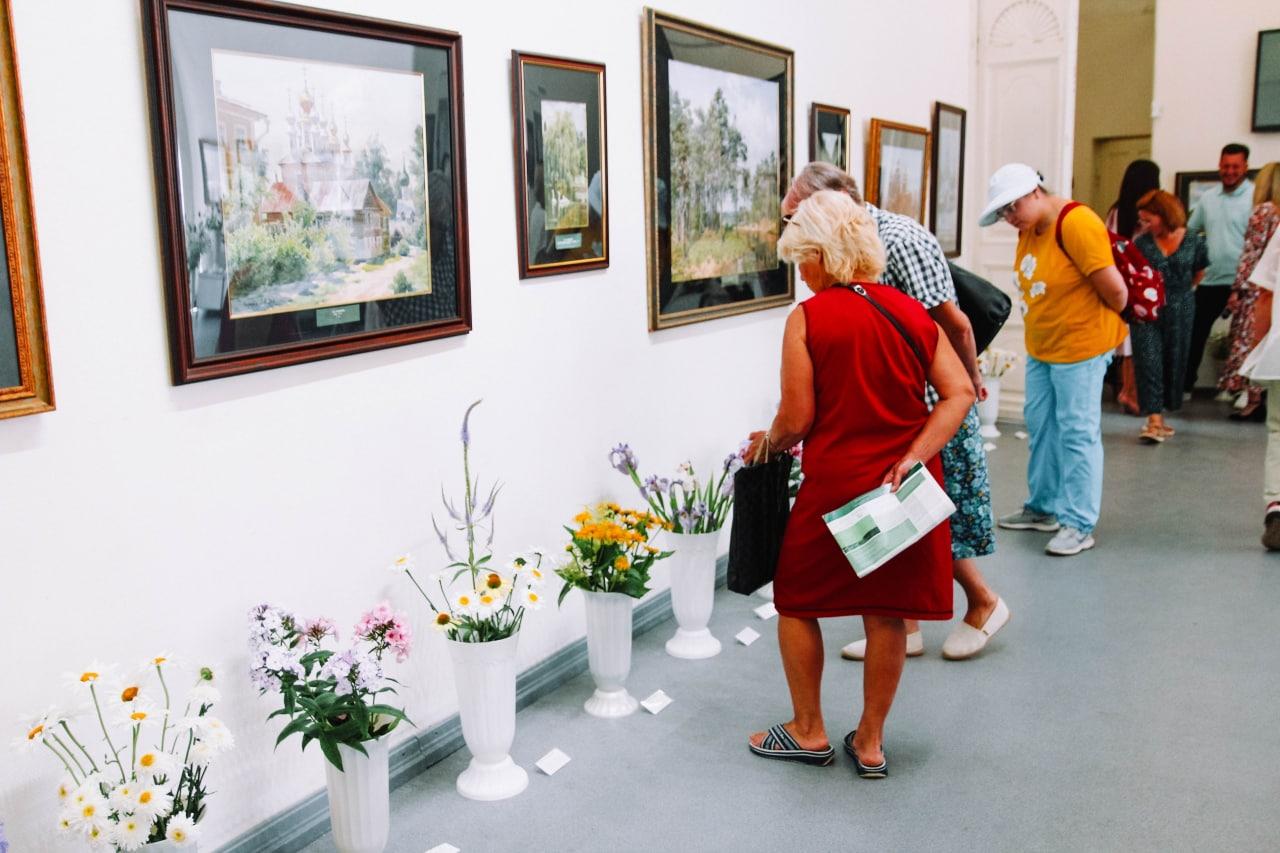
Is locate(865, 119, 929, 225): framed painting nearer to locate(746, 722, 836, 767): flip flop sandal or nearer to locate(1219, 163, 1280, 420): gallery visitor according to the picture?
locate(1219, 163, 1280, 420): gallery visitor

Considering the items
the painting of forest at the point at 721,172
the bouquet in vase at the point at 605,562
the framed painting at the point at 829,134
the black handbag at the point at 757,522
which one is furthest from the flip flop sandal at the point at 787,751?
the framed painting at the point at 829,134

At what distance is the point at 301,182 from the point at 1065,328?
3.35 meters

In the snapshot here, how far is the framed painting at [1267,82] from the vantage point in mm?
8516

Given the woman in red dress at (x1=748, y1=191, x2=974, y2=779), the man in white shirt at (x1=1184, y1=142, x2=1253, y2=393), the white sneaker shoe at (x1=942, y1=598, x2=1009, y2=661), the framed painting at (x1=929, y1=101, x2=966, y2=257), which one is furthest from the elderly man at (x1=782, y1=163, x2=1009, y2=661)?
the man in white shirt at (x1=1184, y1=142, x2=1253, y2=393)

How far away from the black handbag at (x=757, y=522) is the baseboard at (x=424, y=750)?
856 mm

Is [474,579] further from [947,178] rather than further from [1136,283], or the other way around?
[947,178]

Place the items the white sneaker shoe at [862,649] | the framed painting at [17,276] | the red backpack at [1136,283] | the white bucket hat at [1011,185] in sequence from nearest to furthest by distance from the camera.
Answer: the framed painting at [17,276]
the white sneaker shoe at [862,649]
the white bucket hat at [1011,185]
the red backpack at [1136,283]

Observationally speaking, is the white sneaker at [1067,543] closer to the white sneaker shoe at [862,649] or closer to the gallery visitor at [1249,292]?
the white sneaker shoe at [862,649]

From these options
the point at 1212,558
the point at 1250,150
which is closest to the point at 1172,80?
the point at 1250,150

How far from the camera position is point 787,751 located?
10.2 feet

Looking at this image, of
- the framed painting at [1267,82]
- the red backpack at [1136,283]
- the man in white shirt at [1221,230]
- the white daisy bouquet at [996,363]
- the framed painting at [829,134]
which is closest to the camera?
the red backpack at [1136,283]

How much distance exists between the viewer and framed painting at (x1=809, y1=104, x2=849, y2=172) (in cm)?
502

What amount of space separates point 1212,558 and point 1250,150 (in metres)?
5.27

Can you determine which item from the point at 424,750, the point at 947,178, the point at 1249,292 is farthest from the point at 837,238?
the point at 1249,292
